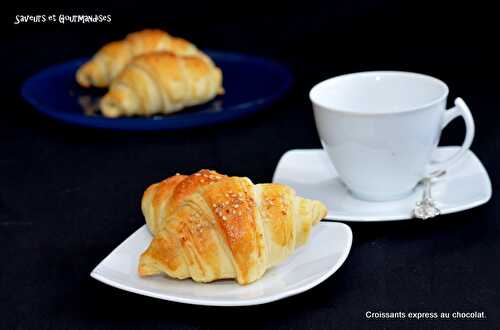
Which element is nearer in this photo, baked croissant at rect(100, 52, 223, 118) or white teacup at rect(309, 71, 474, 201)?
white teacup at rect(309, 71, 474, 201)

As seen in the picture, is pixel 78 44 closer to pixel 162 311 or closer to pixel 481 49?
pixel 481 49

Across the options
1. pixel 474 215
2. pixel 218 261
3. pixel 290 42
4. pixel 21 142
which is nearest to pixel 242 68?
pixel 290 42

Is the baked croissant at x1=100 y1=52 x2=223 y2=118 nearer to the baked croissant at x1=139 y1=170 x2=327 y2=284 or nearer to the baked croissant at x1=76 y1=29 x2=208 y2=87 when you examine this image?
the baked croissant at x1=76 y1=29 x2=208 y2=87

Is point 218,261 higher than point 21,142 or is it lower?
higher

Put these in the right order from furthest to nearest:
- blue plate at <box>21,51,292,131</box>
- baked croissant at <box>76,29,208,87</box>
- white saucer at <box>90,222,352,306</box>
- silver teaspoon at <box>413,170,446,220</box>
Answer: baked croissant at <box>76,29,208,87</box>
blue plate at <box>21,51,292,131</box>
silver teaspoon at <box>413,170,446,220</box>
white saucer at <box>90,222,352,306</box>

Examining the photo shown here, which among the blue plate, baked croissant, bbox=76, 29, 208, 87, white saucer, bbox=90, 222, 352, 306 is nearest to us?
white saucer, bbox=90, 222, 352, 306

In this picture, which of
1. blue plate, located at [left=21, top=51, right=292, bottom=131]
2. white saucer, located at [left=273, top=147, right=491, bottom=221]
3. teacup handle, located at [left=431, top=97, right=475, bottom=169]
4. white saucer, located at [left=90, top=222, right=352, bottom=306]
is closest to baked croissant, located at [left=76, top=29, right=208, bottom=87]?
blue plate, located at [left=21, top=51, right=292, bottom=131]
